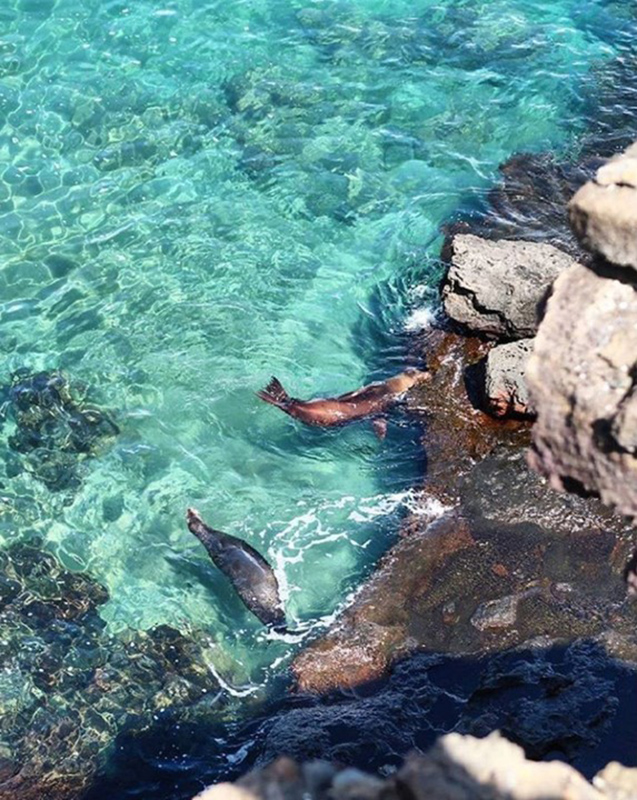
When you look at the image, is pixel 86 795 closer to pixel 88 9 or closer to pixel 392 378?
pixel 392 378

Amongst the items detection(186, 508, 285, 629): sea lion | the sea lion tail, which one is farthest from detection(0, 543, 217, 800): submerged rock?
the sea lion tail

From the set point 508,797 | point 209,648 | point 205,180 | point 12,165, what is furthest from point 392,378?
point 508,797

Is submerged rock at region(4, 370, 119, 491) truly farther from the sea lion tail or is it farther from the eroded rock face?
the eroded rock face

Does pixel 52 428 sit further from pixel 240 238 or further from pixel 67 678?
pixel 240 238

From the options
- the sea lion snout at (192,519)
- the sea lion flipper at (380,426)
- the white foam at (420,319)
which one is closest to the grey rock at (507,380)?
the sea lion flipper at (380,426)

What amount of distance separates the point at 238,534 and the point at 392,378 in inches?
94.4

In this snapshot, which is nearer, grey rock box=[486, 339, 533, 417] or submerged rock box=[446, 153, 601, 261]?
grey rock box=[486, 339, 533, 417]

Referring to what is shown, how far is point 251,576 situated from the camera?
8.85m

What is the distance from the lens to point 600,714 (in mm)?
7227

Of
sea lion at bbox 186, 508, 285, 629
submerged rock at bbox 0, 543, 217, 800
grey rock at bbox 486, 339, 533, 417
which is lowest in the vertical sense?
submerged rock at bbox 0, 543, 217, 800

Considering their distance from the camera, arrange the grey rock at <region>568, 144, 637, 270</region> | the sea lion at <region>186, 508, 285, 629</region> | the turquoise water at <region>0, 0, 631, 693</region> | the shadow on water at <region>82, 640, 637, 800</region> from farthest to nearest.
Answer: the turquoise water at <region>0, 0, 631, 693</region>
the sea lion at <region>186, 508, 285, 629</region>
the shadow on water at <region>82, 640, 637, 800</region>
the grey rock at <region>568, 144, 637, 270</region>

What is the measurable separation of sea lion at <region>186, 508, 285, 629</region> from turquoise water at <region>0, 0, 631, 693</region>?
0.68 feet

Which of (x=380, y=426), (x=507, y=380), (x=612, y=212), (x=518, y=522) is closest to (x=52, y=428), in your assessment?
(x=380, y=426)

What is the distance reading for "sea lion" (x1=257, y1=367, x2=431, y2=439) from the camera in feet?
33.5
